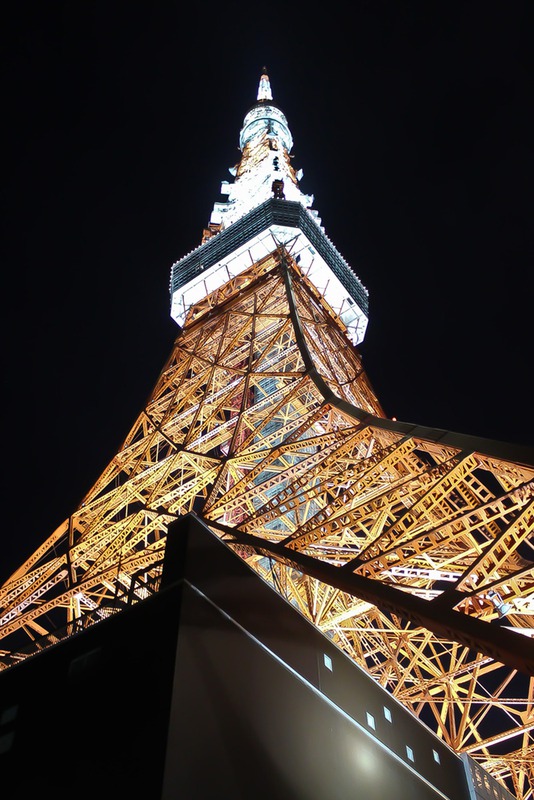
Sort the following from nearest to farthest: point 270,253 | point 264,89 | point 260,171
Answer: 1. point 270,253
2. point 260,171
3. point 264,89


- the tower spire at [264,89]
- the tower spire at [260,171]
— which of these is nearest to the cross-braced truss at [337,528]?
the tower spire at [260,171]

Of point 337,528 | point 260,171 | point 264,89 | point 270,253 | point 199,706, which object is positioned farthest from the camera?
point 264,89

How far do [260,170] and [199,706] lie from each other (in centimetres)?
2899

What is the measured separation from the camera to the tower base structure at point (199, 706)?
536cm

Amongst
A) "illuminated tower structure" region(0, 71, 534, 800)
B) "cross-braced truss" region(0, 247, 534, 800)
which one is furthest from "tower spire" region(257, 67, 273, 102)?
"cross-braced truss" region(0, 247, 534, 800)

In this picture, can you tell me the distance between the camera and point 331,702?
24.3ft

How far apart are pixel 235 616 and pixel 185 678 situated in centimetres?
126

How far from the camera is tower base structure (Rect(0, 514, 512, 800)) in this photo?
5.36m

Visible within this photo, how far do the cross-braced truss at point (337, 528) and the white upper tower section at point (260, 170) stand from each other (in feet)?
22.9

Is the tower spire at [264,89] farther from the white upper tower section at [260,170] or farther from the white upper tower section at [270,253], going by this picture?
the white upper tower section at [270,253]

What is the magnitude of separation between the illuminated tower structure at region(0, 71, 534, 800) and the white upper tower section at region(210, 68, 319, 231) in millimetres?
180

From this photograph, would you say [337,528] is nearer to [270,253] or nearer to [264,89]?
[270,253]

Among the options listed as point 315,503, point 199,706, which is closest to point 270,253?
point 315,503

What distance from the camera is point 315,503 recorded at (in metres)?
16.7
